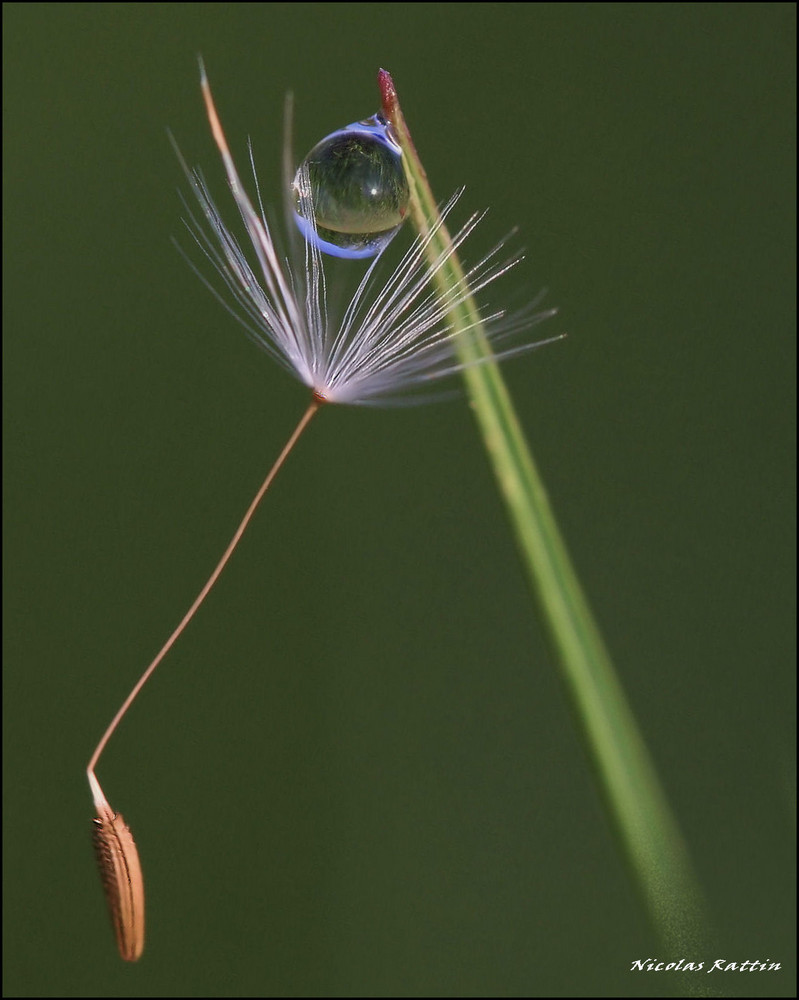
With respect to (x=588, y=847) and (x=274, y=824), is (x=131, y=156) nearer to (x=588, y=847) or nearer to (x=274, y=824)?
(x=274, y=824)

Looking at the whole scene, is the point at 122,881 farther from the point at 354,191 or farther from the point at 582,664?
the point at 354,191

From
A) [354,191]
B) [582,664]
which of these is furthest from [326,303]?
[582,664]

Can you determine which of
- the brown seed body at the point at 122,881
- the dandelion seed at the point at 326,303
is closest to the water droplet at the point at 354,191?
the dandelion seed at the point at 326,303

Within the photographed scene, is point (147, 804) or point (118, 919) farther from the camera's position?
point (147, 804)

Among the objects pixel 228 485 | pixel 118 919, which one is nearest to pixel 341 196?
pixel 118 919

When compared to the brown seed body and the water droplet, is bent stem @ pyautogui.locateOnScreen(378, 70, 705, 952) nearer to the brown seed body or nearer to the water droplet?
the water droplet
